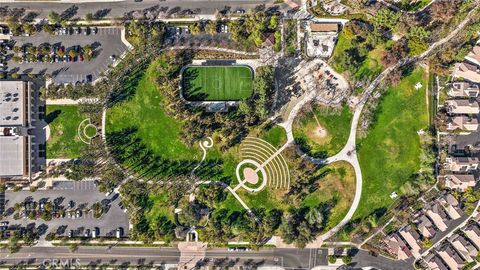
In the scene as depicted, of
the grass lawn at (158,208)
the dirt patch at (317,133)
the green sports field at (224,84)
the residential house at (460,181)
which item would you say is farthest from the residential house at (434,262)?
the grass lawn at (158,208)

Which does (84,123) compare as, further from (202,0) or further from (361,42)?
(361,42)

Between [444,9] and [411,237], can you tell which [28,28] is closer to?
[444,9]

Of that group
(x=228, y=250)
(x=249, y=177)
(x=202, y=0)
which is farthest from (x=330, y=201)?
(x=202, y=0)

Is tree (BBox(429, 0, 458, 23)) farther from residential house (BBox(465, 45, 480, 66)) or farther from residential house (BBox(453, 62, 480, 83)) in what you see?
residential house (BBox(453, 62, 480, 83))

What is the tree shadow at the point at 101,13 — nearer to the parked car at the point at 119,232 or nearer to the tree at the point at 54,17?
the tree at the point at 54,17

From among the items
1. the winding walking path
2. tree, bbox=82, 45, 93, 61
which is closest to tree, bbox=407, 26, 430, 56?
the winding walking path

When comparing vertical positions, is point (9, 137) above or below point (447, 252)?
above
